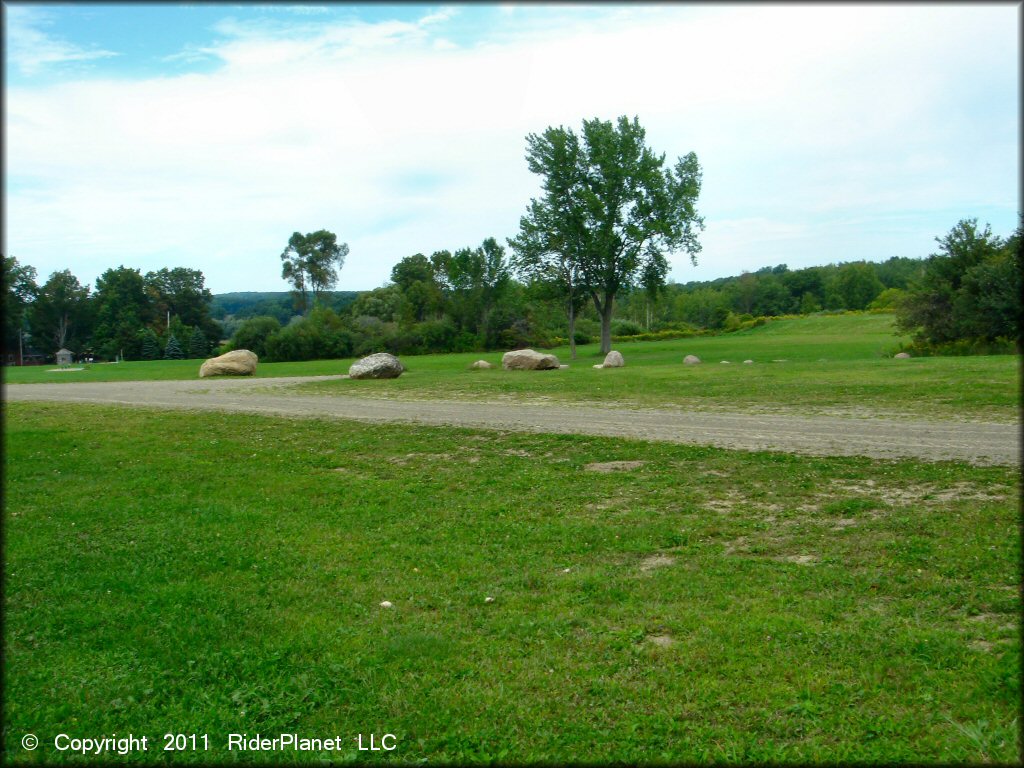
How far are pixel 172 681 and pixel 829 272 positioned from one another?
13722 cm

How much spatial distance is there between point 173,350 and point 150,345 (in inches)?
184

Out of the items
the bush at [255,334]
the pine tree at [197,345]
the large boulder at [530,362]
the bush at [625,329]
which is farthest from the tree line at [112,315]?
the bush at [625,329]

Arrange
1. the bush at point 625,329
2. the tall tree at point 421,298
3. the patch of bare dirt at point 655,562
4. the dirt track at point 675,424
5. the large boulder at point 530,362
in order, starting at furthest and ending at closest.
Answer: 1. the tall tree at point 421,298
2. the bush at point 625,329
3. the large boulder at point 530,362
4. the dirt track at point 675,424
5. the patch of bare dirt at point 655,562

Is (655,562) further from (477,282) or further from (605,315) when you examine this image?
(477,282)

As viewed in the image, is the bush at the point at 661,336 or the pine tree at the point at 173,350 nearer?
the pine tree at the point at 173,350

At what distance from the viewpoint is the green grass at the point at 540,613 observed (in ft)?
13.5

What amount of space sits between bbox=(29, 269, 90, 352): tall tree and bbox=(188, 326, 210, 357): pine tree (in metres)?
68.5

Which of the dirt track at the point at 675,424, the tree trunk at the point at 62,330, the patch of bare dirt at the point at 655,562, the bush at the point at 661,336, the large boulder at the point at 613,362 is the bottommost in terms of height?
the patch of bare dirt at the point at 655,562

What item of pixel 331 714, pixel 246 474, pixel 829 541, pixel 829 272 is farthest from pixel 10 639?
pixel 829 272

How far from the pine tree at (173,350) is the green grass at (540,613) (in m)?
59.9

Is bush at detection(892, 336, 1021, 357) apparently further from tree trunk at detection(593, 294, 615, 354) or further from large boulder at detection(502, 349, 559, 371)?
tree trunk at detection(593, 294, 615, 354)

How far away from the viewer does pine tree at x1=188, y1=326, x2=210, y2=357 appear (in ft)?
225

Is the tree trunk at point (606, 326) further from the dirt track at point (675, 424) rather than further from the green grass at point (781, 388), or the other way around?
the dirt track at point (675, 424)

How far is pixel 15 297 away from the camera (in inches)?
111
